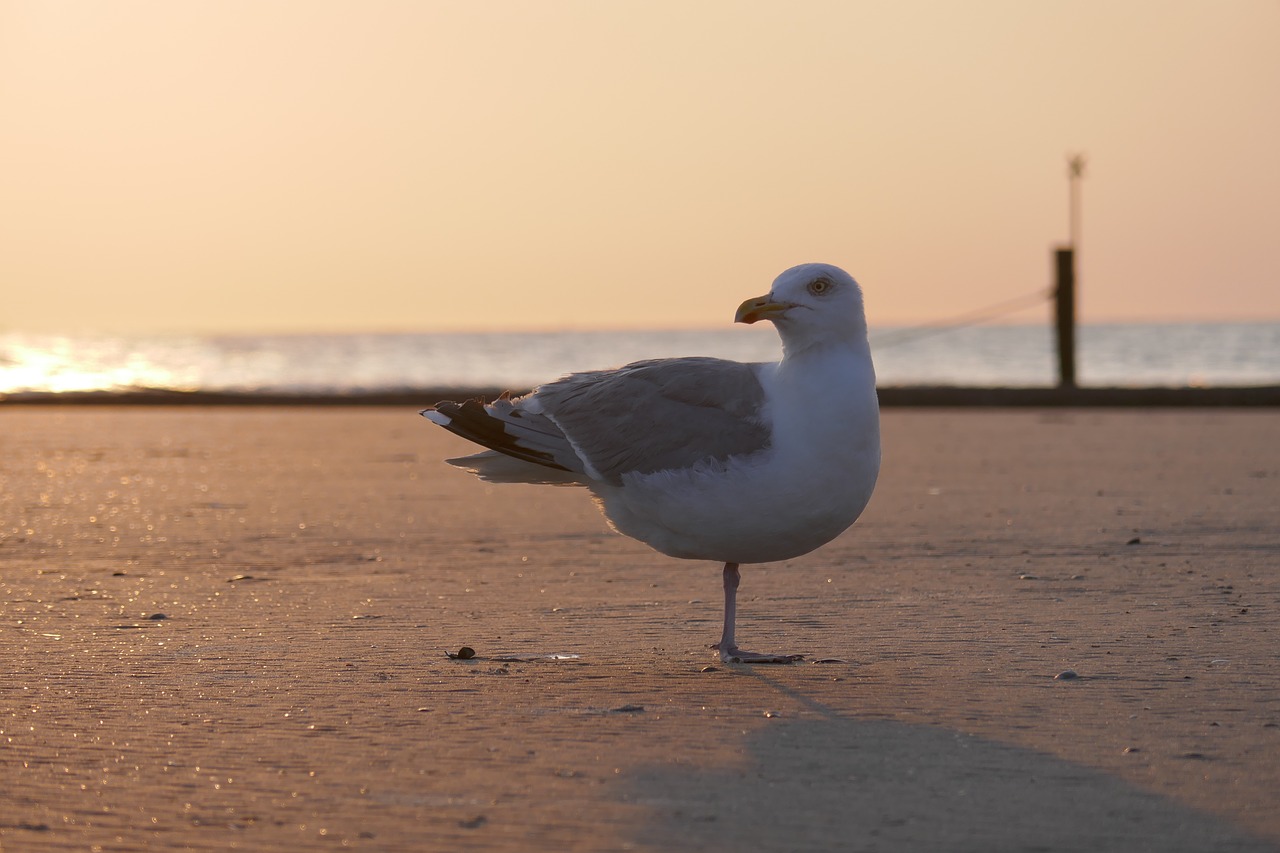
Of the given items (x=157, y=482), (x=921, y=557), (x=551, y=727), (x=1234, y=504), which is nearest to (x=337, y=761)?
(x=551, y=727)

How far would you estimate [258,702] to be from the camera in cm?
493

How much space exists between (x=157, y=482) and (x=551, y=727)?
8308 mm

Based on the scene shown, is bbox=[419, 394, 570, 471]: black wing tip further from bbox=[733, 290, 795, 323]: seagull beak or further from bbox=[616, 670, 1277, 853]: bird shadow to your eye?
bbox=[616, 670, 1277, 853]: bird shadow

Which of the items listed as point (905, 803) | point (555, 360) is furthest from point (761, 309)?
point (555, 360)

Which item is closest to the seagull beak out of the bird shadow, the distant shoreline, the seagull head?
the seagull head

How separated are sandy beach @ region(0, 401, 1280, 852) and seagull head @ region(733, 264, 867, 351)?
112 centimetres

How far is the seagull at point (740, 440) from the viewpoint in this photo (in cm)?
526

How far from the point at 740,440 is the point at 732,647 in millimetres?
787

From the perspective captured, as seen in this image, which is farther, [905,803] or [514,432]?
[514,432]

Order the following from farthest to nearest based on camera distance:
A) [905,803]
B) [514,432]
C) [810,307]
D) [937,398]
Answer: [937,398]
[514,432]
[810,307]
[905,803]

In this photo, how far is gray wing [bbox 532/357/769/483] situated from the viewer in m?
5.41

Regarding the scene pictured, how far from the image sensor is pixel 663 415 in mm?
5613

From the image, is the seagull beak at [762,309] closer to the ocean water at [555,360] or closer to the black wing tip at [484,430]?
the black wing tip at [484,430]

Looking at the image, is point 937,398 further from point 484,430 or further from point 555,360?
point 555,360
